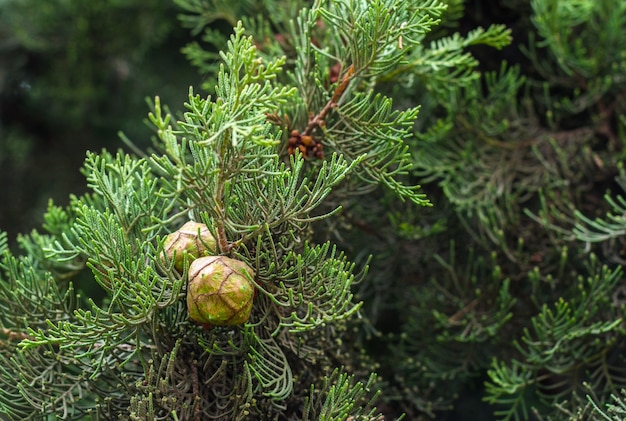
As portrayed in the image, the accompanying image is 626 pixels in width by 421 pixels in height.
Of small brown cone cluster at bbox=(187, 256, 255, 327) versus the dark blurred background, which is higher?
small brown cone cluster at bbox=(187, 256, 255, 327)

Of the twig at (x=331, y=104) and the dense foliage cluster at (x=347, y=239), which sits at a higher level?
the twig at (x=331, y=104)

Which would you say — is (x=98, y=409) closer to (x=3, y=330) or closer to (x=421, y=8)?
(x=3, y=330)

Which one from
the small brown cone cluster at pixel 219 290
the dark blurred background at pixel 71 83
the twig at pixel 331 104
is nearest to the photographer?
the small brown cone cluster at pixel 219 290

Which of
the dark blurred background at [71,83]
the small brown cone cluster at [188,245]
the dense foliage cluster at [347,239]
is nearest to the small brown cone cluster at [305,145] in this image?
the dense foliage cluster at [347,239]

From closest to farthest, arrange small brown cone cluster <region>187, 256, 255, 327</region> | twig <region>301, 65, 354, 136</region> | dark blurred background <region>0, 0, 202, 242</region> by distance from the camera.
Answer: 1. small brown cone cluster <region>187, 256, 255, 327</region>
2. twig <region>301, 65, 354, 136</region>
3. dark blurred background <region>0, 0, 202, 242</region>

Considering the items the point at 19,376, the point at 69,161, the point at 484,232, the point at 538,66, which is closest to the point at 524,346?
the point at 484,232

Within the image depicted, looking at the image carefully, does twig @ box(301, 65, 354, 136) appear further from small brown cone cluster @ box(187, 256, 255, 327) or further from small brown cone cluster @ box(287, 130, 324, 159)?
small brown cone cluster @ box(187, 256, 255, 327)

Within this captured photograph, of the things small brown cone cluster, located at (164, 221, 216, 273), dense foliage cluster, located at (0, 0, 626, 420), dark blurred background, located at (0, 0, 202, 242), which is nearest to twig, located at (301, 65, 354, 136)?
dense foliage cluster, located at (0, 0, 626, 420)

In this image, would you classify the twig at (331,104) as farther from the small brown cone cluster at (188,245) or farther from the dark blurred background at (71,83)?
the dark blurred background at (71,83)
